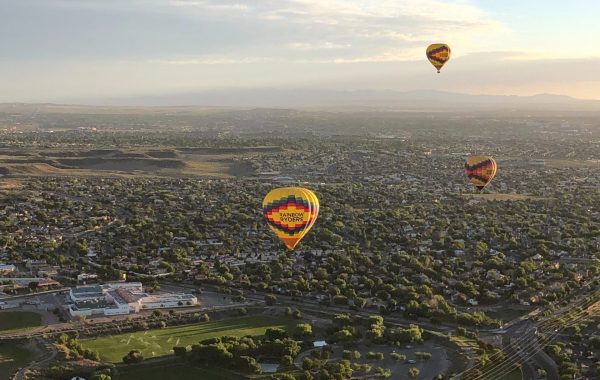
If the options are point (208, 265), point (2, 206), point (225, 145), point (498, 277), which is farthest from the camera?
point (225, 145)

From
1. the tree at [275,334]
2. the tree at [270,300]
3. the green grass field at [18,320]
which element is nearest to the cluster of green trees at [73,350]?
the green grass field at [18,320]

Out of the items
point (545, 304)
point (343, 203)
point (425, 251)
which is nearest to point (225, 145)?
point (343, 203)

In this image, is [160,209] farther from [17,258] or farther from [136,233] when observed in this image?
[17,258]

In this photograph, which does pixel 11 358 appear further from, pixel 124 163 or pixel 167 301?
pixel 124 163

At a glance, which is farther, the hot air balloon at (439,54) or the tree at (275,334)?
the hot air balloon at (439,54)

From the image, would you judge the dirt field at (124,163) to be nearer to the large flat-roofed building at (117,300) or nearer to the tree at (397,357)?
the large flat-roofed building at (117,300)

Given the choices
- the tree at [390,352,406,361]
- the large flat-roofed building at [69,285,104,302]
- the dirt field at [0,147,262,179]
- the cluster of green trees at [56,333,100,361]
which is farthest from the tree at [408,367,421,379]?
the dirt field at [0,147,262,179]

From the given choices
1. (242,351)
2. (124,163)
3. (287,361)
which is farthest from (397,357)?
(124,163)
